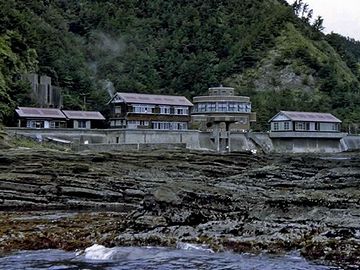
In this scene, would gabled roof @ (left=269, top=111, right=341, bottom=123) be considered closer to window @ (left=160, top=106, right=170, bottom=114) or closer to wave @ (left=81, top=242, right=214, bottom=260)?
window @ (left=160, top=106, right=170, bottom=114)

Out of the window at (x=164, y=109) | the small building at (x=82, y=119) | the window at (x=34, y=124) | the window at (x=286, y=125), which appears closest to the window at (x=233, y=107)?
the window at (x=286, y=125)

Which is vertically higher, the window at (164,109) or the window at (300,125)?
the window at (164,109)

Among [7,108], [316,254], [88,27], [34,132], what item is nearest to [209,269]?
[316,254]

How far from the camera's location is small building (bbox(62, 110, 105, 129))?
78.4 meters

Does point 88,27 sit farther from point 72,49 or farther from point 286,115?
point 286,115

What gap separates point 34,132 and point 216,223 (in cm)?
4833

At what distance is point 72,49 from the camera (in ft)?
469

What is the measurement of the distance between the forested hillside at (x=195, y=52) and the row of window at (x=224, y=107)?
9026mm

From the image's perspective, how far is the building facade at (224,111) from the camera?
98.1m

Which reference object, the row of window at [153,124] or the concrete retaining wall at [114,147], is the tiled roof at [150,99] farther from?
the concrete retaining wall at [114,147]

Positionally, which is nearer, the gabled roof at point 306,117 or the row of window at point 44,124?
the row of window at point 44,124

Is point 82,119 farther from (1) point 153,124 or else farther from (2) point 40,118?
(1) point 153,124

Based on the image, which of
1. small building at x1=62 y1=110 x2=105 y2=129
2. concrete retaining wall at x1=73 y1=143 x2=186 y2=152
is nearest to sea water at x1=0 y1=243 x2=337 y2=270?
concrete retaining wall at x1=73 y1=143 x2=186 y2=152

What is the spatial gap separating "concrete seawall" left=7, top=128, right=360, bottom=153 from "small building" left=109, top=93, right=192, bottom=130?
6199 mm
